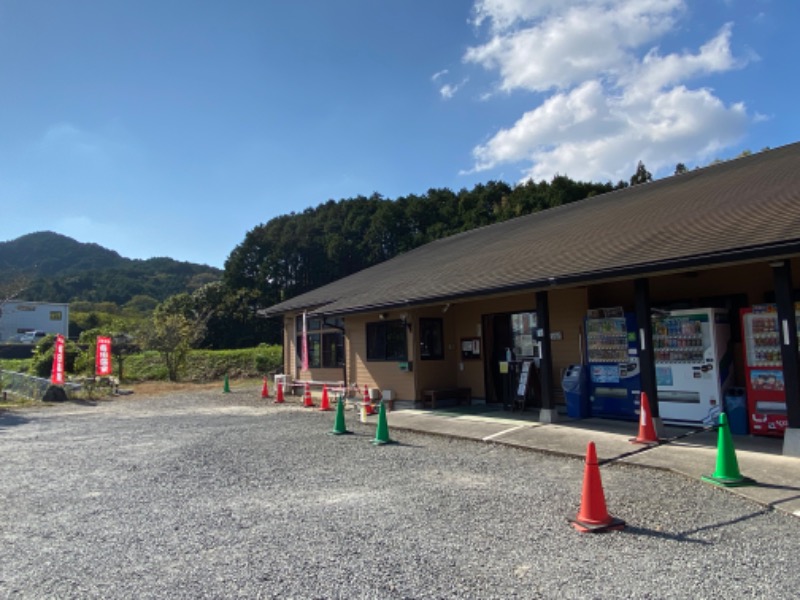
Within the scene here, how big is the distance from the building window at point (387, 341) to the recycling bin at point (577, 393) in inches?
158

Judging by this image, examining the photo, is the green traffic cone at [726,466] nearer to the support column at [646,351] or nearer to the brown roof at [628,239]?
the brown roof at [628,239]

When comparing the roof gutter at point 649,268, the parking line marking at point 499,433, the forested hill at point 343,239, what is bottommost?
the parking line marking at point 499,433

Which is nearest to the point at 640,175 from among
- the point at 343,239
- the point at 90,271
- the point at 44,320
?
the point at 343,239

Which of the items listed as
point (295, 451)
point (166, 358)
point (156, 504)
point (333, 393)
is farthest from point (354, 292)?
point (166, 358)

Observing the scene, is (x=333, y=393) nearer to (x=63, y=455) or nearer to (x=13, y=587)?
(x=63, y=455)

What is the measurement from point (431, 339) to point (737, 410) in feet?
21.2

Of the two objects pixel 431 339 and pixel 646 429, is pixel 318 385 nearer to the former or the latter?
pixel 431 339

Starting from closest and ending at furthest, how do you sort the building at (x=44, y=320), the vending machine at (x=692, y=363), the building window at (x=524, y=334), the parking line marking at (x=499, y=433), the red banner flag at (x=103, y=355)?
the vending machine at (x=692, y=363), the parking line marking at (x=499, y=433), the building window at (x=524, y=334), the red banner flag at (x=103, y=355), the building at (x=44, y=320)

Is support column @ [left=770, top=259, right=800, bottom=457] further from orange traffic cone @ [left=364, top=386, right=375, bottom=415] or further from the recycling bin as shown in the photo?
orange traffic cone @ [left=364, top=386, right=375, bottom=415]

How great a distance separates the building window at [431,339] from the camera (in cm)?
1243

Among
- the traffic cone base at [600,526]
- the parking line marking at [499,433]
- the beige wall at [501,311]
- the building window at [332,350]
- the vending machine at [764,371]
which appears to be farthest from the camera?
the building window at [332,350]

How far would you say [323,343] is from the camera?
16.4 meters

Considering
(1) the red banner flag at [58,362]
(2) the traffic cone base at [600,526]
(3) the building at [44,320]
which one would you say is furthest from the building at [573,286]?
(3) the building at [44,320]

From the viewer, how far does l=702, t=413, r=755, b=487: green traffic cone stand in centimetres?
528
